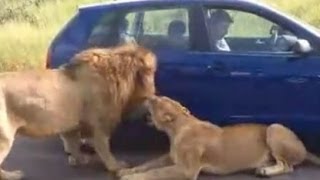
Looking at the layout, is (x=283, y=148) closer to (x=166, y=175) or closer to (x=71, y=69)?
(x=166, y=175)

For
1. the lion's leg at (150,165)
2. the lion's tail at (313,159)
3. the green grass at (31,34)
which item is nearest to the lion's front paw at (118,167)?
the lion's leg at (150,165)

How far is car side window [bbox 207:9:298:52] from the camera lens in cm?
995

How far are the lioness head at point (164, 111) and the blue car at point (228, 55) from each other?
1.66 feet

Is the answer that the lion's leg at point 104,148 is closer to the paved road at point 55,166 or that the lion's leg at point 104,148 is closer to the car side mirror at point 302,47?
the paved road at point 55,166

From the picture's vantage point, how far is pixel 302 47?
9.74 metres

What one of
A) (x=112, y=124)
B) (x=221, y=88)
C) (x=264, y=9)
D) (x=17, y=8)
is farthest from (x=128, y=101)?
(x=17, y=8)

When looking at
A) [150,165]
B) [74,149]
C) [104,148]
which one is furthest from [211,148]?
[74,149]

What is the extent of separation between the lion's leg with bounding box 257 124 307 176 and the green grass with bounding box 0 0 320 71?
585cm

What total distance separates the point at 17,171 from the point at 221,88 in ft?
7.12

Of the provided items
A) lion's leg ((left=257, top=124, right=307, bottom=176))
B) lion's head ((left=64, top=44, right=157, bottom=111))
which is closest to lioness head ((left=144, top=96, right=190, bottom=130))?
lion's head ((left=64, top=44, right=157, bottom=111))

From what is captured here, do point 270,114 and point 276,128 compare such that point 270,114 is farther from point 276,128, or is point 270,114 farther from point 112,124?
point 112,124

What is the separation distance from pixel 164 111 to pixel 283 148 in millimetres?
1224

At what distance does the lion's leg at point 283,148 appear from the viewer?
9.61 m

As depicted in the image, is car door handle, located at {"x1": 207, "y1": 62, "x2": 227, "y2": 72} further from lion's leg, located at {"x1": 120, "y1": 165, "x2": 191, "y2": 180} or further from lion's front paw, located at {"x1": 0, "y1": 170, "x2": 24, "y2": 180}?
lion's front paw, located at {"x1": 0, "y1": 170, "x2": 24, "y2": 180}
